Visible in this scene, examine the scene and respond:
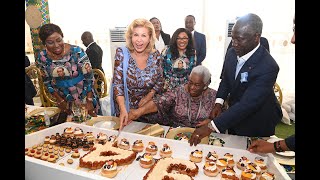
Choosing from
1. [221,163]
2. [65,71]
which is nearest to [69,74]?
[65,71]

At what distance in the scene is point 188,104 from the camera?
242 centimetres

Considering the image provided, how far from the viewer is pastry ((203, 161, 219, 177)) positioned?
1.57 meters

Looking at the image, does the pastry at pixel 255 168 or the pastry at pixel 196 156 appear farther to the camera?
the pastry at pixel 196 156

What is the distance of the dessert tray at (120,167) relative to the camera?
4.74 feet

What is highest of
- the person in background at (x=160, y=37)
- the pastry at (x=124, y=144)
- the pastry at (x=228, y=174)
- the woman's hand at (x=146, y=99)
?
the person in background at (x=160, y=37)

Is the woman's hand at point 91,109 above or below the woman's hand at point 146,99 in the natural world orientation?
below

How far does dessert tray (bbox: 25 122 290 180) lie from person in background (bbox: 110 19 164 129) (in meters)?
0.49

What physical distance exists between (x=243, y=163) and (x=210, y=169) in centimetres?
23

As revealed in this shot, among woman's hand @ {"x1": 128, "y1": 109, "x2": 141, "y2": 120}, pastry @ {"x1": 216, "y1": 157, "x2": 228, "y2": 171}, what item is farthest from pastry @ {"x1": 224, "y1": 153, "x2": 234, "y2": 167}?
woman's hand @ {"x1": 128, "y1": 109, "x2": 141, "y2": 120}

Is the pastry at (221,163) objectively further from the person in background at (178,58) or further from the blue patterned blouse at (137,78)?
the person in background at (178,58)

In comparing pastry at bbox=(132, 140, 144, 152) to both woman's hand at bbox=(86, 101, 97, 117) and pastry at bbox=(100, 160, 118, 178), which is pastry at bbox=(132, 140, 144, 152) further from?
woman's hand at bbox=(86, 101, 97, 117)

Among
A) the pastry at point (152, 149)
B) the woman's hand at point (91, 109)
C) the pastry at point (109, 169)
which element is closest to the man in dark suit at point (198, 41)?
the woman's hand at point (91, 109)

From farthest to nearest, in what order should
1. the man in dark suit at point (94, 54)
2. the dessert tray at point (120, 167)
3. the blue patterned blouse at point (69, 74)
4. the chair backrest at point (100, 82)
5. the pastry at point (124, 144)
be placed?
the man in dark suit at point (94, 54) < the chair backrest at point (100, 82) < the blue patterned blouse at point (69, 74) < the pastry at point (124, 144) < the dessert tray at point (120, 167)

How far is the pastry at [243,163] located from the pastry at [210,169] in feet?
0.53
